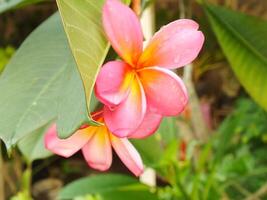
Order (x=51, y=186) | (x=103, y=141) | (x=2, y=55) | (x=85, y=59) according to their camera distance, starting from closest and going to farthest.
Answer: (x=85, y=59) → (x=103, y=141) → (x=2, y=55) → (x=51, y=186)

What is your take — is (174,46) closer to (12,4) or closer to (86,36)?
(86,36)

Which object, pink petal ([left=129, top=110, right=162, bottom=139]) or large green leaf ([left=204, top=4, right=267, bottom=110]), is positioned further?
large green leaf ([left=204, top=4, right=267, bottom=110])

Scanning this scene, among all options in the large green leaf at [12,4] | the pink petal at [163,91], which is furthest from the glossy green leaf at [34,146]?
the pink petal at [163,91]

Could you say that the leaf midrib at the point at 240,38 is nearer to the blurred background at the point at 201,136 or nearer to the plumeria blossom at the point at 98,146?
the blurred background at the point at 201,136

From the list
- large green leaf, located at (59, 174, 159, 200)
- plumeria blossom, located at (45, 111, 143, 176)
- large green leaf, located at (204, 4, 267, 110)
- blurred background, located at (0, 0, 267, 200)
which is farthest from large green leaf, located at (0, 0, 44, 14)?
large green leaf, located at (59, 174, 159, 200)

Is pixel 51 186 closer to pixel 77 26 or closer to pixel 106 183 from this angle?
pixel 106 183

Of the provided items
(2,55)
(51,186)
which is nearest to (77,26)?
(2,55)

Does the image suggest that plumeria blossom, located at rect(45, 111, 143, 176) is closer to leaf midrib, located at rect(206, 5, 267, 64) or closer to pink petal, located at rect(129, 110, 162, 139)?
pink petal, located at rect(129, 110, 162, 139)

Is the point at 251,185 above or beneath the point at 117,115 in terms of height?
beneath
